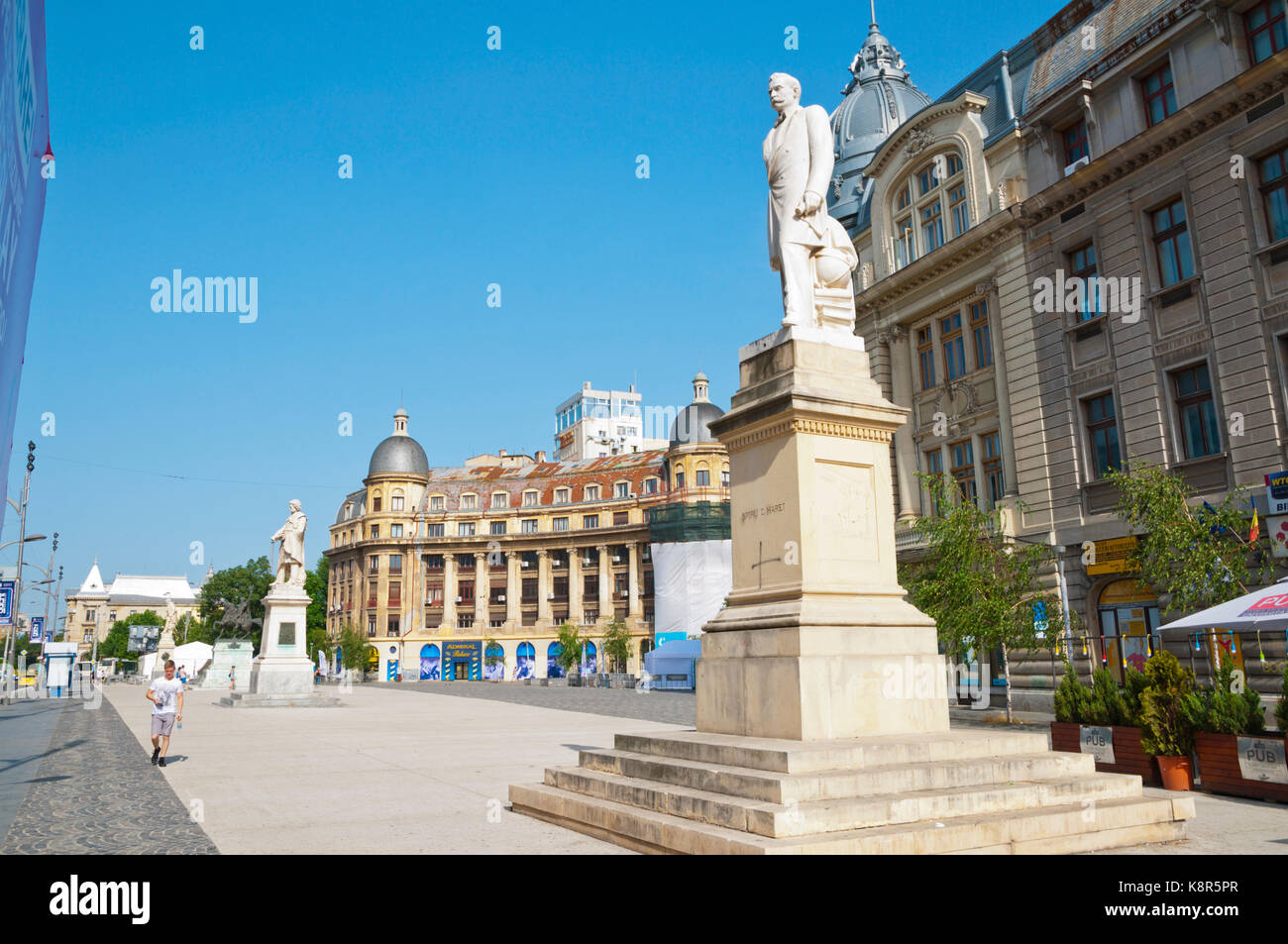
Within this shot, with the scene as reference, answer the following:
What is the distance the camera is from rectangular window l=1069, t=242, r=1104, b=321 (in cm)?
2350

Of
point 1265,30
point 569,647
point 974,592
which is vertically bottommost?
point 569,647

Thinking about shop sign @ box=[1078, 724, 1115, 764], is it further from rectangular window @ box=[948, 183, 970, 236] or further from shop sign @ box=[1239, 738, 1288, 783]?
rectangular window @ box=[948, 183, 970, 236]

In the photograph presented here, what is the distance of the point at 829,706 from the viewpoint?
7102 millimetres

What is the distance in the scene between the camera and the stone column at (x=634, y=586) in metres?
87.2

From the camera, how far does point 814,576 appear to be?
7668 millimetres

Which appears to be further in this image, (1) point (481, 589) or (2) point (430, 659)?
(1) point (481, 589)

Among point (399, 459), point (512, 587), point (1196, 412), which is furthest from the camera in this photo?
point (399, 459)

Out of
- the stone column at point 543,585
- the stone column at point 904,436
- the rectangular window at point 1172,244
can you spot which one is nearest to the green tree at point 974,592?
the rectangular window at point 1172,244

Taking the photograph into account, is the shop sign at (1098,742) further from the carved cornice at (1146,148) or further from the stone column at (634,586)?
the stone column at (634,586)

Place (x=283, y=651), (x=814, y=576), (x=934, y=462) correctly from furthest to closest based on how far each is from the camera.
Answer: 1. (x=283, y=651)
2. (x=934, y=462)
3. (x=814, y=576)

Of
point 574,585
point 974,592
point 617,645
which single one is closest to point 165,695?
point 974,592

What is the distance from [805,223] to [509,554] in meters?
86.7

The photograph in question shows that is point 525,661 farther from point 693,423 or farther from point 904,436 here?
point 904,436
